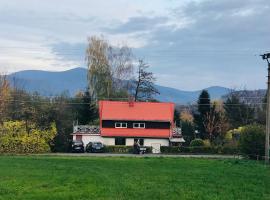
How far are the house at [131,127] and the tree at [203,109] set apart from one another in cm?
949

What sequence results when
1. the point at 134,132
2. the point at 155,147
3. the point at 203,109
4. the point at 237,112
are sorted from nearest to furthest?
1. the point at 155,147
2. the point at 134,132
3. the point at 203,109
4. the point at 237,112

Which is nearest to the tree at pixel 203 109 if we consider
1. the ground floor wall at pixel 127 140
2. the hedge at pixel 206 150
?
the ground floor wall at pixel 127 140

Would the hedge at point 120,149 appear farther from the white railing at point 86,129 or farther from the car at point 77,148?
the white railing at point 86,129

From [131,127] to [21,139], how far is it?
71.1 feet

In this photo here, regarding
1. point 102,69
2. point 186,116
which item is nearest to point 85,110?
point 102,69

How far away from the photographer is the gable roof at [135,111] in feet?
257

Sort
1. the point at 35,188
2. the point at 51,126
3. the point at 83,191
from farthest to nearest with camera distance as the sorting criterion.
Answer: the point at 51,126 → the point at 35,188 → the point at 83,191

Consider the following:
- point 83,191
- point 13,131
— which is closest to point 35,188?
point 83,191

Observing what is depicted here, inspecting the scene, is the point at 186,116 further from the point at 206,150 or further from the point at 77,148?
the point at 77,148

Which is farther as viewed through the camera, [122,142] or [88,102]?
[88,102]

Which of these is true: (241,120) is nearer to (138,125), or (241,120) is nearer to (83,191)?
(138,125)

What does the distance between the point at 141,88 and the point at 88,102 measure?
34.8 feet

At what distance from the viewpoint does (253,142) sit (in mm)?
47188

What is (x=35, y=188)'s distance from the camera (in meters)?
Answer: 17.8
